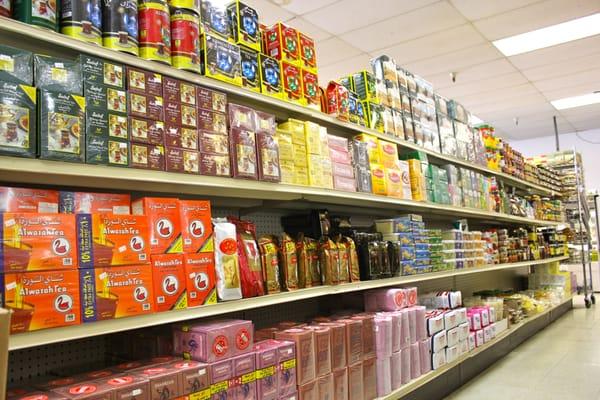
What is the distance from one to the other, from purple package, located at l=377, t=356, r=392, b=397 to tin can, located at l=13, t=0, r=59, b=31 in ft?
7.11

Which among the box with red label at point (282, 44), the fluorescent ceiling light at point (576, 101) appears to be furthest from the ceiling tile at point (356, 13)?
the fluorescent ceiling light at point (576, 101)

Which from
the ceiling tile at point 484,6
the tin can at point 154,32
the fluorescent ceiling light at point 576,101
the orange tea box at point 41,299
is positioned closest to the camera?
the orange tea box at point 41,299

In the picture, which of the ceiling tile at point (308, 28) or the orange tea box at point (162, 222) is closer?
the orange tea box at point (162, 222)


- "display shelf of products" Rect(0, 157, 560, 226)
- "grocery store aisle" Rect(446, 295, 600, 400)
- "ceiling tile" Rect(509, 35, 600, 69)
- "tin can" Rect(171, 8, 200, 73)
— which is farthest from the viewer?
"ceiling tile" Rect(509, 35, 600, 69)

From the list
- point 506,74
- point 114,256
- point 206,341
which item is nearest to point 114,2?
point 114,256

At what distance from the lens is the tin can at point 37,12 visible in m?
1.36

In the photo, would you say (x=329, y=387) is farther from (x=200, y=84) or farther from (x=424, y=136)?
(x=424, y=136)

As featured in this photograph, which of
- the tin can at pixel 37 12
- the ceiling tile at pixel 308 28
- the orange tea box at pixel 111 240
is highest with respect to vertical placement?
the ceiling tile at pixel 308 28

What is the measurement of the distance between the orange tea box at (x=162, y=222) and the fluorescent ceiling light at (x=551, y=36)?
4712mm

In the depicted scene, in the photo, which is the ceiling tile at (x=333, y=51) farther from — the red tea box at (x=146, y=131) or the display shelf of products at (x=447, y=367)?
the red tea box at (x=146, y=131)

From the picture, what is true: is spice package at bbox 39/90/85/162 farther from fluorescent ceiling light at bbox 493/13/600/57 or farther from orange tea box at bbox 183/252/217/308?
fluorescent ceiling light at bbox 493/13/600/57

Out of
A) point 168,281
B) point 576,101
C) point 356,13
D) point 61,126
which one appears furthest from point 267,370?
point 576,101

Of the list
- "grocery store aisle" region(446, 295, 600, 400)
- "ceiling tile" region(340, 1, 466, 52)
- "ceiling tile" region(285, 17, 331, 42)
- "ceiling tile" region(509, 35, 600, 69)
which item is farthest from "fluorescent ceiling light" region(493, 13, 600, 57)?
"grocery store aisle" region(446, 295, 600, 400)

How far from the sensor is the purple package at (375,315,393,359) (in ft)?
8.24
